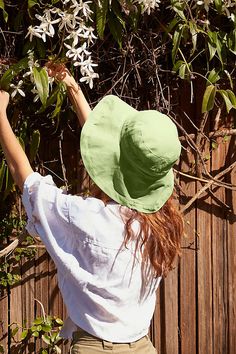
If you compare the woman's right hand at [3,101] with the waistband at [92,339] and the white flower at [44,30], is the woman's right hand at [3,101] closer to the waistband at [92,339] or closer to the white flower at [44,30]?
the white flower at [44,30]

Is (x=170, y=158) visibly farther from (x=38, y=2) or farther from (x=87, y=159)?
(x=38, y=2)

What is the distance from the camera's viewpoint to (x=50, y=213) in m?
2.05

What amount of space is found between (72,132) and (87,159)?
1.24 meters

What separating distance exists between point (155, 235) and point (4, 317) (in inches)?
58.4

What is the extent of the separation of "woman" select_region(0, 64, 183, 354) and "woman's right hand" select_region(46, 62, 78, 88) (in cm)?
54

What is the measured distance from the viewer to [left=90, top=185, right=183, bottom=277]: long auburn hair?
209 centimetres

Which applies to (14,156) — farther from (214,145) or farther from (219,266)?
(219,266)

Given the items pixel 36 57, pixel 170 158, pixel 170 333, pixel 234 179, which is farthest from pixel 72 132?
pixel 170 158

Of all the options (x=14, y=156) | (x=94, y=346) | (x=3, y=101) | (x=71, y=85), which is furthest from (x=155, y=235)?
(x=71, y=85)

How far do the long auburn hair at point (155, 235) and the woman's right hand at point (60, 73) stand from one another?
64 cm

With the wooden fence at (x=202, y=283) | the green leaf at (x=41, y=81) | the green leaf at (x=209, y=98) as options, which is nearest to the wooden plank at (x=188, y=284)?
the wooden fence at (x=202, y=283)

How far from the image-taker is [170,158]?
2045 millimetres

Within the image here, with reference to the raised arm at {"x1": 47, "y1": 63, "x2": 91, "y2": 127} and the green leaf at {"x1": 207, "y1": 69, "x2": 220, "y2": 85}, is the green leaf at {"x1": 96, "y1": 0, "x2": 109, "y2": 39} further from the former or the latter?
the green leaf at {"x1": 207, "y1": 69, "x2": 220, "y2": 85}

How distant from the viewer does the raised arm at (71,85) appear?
8.54 ft
